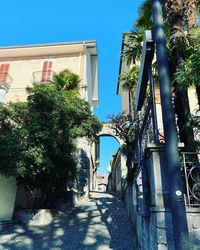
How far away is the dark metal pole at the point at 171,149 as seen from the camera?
2.12 meters

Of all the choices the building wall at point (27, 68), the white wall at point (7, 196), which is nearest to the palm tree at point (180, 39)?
the white wall at point (7, 196)

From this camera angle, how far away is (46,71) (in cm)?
1566

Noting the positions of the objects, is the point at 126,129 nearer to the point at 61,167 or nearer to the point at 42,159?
the point at 61,167

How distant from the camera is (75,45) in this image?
1582 cm

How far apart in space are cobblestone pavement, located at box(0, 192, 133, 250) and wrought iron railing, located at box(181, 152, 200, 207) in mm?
3624

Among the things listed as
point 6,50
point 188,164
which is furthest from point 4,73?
point 188,164

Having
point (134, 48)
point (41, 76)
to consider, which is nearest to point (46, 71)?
point (41, 76)

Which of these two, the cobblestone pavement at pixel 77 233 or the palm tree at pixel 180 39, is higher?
the palm tree at pixel 180 39

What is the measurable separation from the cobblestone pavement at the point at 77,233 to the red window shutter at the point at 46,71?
902 cm

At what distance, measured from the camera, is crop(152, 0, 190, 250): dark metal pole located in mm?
2117

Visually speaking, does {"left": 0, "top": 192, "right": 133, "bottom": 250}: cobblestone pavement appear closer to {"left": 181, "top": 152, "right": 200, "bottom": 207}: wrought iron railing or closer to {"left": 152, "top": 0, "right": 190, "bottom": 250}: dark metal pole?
{"left": 181, "top": 152, "right": 200, "bottom": 207}: wrought iron railing

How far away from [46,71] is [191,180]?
45.8 feet

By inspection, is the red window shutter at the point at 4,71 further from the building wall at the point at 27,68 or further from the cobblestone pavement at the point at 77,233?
the cobblestone pavement at the point at 77,233

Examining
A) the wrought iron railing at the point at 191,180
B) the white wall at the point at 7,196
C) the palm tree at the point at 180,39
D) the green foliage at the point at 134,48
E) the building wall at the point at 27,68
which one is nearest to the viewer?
the wrought iron railing at the point at 191,180
